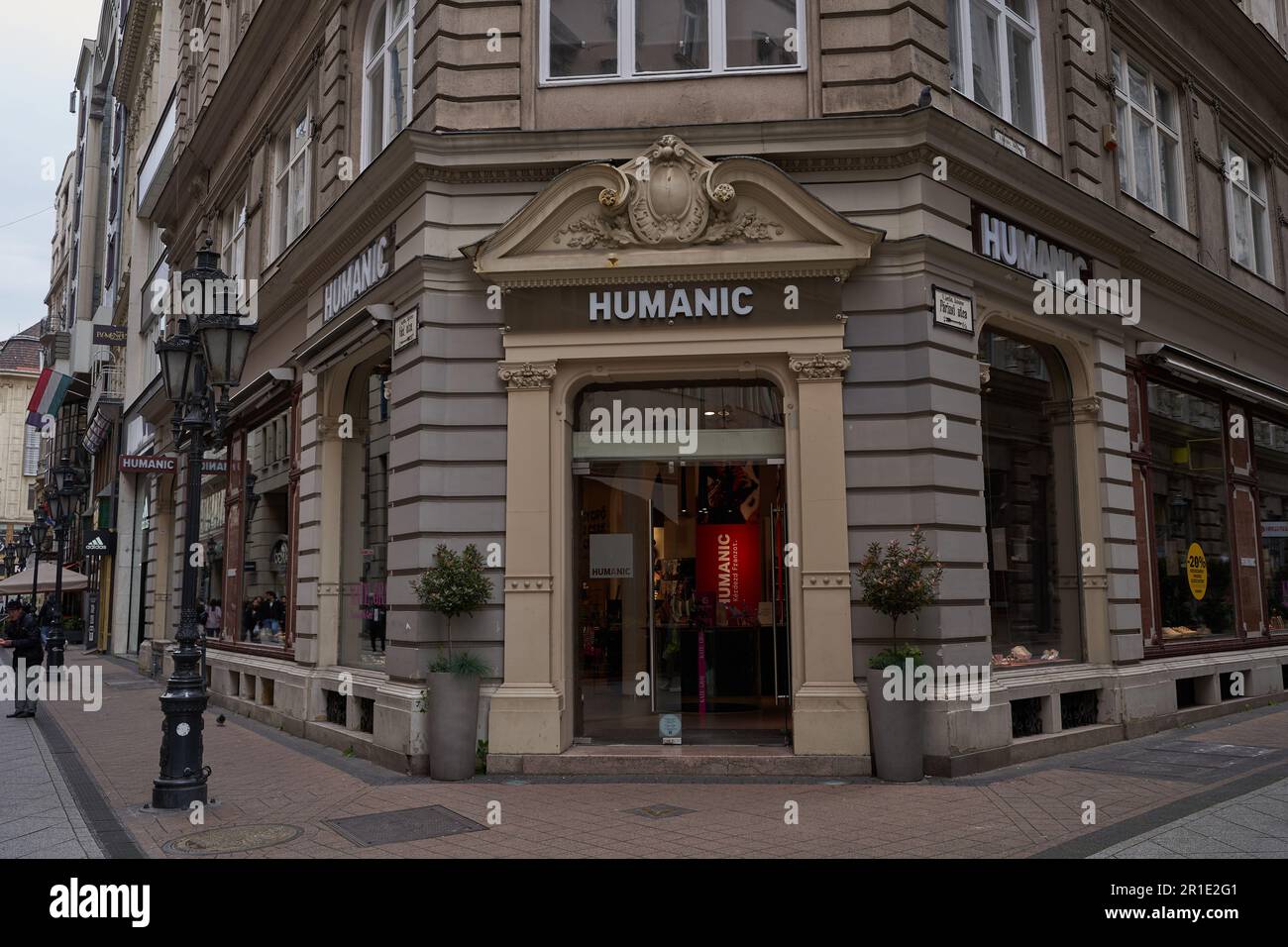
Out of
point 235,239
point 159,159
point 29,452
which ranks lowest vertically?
point 235,239

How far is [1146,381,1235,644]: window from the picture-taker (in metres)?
15.9

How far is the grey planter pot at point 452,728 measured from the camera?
438 inches

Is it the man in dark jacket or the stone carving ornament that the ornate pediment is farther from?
the man in dark jacket

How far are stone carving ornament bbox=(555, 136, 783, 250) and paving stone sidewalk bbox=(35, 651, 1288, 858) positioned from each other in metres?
6.00

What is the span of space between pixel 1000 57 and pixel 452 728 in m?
10.9

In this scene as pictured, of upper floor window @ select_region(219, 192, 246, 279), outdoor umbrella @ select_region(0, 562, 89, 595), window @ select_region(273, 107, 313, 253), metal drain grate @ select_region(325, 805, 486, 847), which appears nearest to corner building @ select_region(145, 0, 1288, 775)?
window @ select_region(273, 107, 313, 253)

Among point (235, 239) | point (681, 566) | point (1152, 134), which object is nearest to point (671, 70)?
point (681, 566)

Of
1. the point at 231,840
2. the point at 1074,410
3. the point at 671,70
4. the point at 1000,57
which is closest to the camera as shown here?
the point at 231,840

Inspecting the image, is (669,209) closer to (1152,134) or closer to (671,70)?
(671,70)

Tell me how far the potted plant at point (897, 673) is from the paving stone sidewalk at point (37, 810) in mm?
7217

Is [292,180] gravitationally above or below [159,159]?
below

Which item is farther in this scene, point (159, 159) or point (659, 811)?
point (159, 159)

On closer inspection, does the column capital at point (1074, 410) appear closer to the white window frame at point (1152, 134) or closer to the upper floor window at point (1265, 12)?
the white window frame at point (1152, 134)

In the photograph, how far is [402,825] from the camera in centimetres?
904
